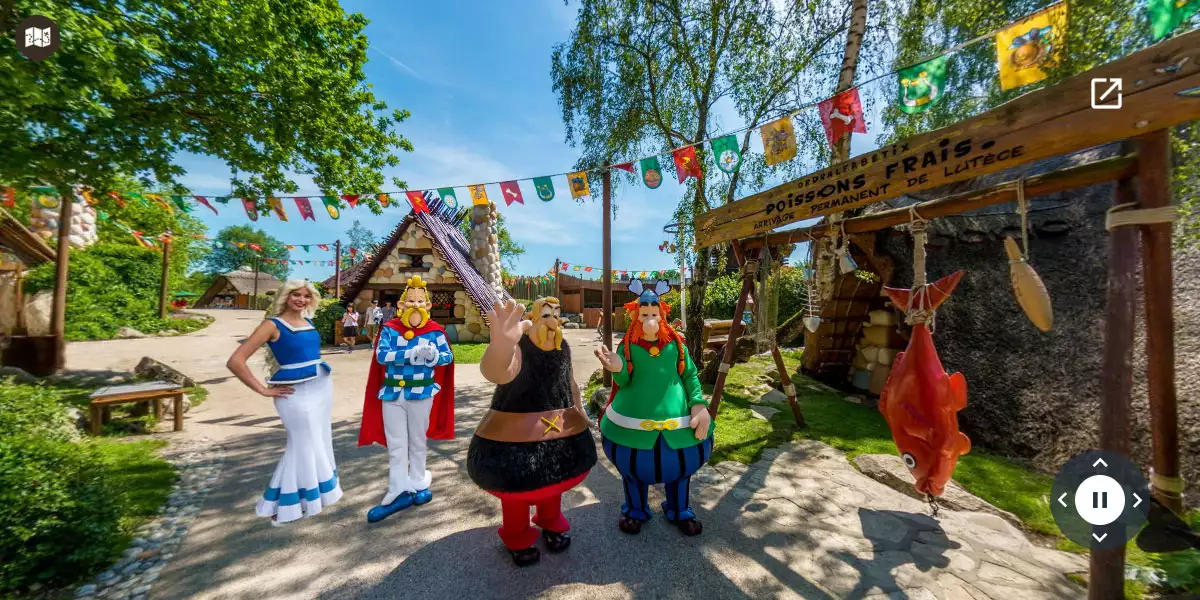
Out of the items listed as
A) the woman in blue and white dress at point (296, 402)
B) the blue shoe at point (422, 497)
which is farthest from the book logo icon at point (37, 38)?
the blue shoe at point (422, 497)

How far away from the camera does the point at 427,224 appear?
12.5 meters

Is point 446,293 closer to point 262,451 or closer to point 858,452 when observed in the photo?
point 262,451

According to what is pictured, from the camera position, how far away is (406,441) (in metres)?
3.12

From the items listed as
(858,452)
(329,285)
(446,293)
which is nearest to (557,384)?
(858,452)

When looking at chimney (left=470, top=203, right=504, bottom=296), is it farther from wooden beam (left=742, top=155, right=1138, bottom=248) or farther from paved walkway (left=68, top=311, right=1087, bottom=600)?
wooden beam (left=742, top=155, right=1138, bottom=248)

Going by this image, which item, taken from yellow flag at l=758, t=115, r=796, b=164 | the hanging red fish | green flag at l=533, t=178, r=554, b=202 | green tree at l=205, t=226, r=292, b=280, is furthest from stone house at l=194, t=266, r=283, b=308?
the hanging red fish

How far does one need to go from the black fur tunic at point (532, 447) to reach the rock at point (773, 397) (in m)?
4.59

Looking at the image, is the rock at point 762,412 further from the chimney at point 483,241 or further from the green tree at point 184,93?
the chimney at point 483,241

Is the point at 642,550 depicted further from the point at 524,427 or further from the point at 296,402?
the point at 296,402

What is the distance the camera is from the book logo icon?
3390 millimetres

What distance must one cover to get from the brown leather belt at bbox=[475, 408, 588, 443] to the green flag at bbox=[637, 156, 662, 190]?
5025 millimetres

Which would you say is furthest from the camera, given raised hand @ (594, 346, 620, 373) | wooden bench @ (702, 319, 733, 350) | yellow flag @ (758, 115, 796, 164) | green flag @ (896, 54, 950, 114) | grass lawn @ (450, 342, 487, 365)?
grass lawn @ (450, 342, 487, 365)

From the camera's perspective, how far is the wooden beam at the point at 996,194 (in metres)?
1.89

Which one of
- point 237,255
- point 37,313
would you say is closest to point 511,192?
point 37,313
